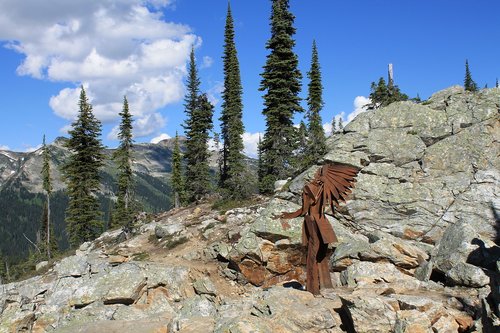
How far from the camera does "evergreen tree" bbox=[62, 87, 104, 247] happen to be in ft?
112

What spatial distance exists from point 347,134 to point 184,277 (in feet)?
43.6

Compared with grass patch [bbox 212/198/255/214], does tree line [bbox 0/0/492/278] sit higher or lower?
higher

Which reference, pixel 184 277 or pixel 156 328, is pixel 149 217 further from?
pixel 156 328

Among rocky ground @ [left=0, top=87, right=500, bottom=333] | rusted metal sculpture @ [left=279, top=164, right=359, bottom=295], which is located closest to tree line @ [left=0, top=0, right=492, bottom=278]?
rocky ground @ [left=0, top=87, right=500, bottom=333]

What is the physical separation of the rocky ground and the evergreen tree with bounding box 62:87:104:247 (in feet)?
43.9

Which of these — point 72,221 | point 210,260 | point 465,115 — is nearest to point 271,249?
point 210,260

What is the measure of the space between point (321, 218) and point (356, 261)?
313cm

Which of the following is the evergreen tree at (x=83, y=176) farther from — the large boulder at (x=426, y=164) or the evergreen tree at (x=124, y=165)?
the large boulder at (x=426, y=164)

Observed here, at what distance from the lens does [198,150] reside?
39469 millimetres

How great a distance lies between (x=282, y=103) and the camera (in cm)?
3080

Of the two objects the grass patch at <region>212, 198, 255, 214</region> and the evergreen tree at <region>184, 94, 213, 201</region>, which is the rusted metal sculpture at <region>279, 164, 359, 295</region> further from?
the evergreen tree at <region>184, 94, 213, 201</region>

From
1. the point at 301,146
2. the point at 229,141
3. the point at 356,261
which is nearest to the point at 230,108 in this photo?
the point at 229,141

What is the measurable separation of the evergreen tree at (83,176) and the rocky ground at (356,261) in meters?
13.4


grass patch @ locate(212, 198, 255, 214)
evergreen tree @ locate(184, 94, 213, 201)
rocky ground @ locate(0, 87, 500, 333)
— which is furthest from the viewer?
evergreen tree @ locate(184, 94, 213, 201)
